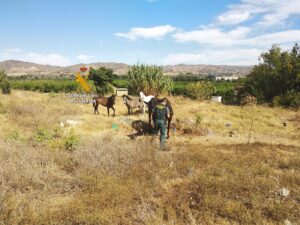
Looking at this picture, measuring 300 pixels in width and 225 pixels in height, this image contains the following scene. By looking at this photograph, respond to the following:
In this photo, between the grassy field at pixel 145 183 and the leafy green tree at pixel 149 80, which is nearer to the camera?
the grassy field at pixel 145 183

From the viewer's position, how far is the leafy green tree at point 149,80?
2064 cm

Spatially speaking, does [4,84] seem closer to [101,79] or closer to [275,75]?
[101,79]

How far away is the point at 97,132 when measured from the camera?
1109 centimetres

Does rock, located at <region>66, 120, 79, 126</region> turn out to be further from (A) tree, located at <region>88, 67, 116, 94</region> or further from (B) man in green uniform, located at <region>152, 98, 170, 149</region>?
(A) tree, located at <region>88, 67, 116, 94</region>

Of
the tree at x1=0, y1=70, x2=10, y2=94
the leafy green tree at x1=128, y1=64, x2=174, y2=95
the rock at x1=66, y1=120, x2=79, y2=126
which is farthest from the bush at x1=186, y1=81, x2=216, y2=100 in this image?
the tree at x1=0, y1=70, x2=10, y2=94

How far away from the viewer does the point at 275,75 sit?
22.0 metres

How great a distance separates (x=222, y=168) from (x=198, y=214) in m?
2.08

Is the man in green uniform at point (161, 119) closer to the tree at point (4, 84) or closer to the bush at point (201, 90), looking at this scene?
the bush at point (201, 90)

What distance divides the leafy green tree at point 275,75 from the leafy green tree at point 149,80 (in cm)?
811

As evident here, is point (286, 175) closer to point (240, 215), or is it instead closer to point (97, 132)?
point (240, 215)

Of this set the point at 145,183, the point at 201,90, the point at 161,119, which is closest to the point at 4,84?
the point at 201,90

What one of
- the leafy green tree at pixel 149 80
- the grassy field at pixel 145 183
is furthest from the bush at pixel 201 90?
the grassy field at pixel 145 183

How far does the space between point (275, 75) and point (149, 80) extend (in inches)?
405

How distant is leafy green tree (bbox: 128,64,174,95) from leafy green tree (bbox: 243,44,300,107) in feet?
26.6
